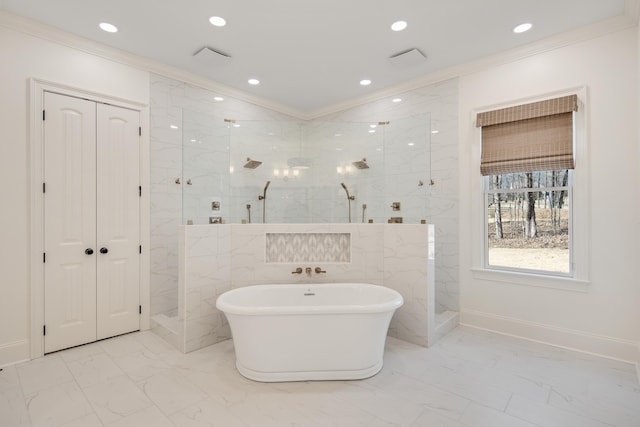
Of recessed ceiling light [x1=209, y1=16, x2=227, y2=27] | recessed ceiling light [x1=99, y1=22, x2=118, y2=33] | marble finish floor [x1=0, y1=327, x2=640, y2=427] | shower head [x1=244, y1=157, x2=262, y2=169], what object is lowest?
marble finish floor [x1=0, y1=327, x2=640, y2=427]


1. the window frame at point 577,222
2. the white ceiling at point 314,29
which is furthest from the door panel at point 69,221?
the window frame at point 577,222

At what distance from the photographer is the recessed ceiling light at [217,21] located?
2.62 meters

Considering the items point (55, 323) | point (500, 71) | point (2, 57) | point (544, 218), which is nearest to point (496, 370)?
point (544, 218)

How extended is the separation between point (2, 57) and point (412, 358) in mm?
4288

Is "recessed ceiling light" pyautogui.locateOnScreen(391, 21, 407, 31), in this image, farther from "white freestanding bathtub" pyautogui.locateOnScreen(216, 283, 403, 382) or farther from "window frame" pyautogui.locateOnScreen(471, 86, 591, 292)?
"white freestanding bathtub" pyautogui.locateOnScreen(216, 283, 403, 382)

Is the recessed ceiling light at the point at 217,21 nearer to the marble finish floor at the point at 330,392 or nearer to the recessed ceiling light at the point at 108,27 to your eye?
the recessed ceiling light at the point at 108,27

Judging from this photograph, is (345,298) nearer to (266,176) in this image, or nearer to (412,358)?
(412,358)

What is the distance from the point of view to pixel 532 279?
305 centimetres

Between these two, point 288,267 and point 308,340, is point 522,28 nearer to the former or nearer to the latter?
point 288,267

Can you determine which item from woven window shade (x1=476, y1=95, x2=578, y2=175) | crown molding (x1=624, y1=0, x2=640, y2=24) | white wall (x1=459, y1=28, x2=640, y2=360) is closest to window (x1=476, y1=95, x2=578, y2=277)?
woven window shade (x1=476, y1=95, x2=578, y2=175)

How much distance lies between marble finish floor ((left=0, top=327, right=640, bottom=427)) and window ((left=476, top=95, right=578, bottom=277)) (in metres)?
0.91

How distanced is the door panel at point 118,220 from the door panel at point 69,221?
7cm

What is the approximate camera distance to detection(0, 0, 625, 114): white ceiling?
2.47 m

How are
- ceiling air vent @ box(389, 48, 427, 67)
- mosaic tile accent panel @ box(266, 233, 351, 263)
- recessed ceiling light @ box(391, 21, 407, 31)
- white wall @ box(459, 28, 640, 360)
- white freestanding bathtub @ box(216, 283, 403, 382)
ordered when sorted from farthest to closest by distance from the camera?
mosaic tile accent panel @ box(266, 233, 351, 263)
ceiling air vent @ box(389, 48, 427, 67)
recessed ceiling light @ box(391, 21, 407, 31)
white wall @ box(459, 28, 640, 360)
white freestanding bathtub @ box(216, 283, 403, 382)
